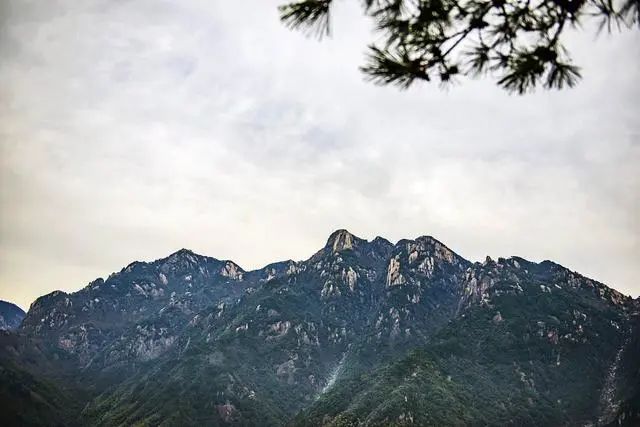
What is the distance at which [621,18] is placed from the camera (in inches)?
311

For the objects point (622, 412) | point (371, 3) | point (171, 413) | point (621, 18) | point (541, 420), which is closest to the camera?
point (621, 18)

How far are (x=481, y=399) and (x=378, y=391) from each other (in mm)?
42181

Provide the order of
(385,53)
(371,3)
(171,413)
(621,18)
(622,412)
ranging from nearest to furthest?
(621,18) < (385,53) < (371,3) < (622,412) < (171,413)

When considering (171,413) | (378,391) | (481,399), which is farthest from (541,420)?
(171,413)

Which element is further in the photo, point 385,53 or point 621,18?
point 385,53

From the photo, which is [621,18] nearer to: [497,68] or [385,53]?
[497,68]

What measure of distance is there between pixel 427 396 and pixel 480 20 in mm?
193782

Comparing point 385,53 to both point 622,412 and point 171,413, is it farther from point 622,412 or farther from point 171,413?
point 171,413

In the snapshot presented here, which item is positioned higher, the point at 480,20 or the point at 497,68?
the point at 480,20

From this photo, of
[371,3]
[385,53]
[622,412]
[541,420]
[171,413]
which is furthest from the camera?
[171,413]

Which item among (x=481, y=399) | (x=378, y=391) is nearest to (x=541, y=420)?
(x=481, y=399)

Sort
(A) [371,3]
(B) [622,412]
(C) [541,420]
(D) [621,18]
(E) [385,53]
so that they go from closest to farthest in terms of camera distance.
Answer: (D) [621,18] → (E) [385,53] → (A) [371,3] → (B) [622,412] → (C) [541,420]

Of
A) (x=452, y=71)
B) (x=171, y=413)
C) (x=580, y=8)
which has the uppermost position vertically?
(x=580, y=8)

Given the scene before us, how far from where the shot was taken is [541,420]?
183m
